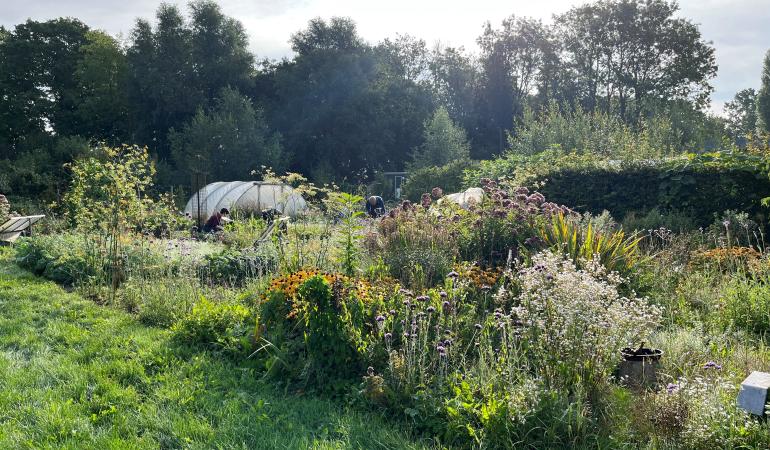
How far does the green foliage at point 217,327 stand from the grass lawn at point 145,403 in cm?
18

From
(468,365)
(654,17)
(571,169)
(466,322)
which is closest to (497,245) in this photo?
(466,322)

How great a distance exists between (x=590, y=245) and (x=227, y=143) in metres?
Answer: 24.2

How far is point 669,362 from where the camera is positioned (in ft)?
13.0

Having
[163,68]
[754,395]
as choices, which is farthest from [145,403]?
[163,68]

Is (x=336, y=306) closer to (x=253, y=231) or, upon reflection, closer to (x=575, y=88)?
(x=253, y=231)

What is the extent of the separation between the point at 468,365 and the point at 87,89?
112 feet

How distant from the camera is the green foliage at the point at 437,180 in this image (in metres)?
20.6

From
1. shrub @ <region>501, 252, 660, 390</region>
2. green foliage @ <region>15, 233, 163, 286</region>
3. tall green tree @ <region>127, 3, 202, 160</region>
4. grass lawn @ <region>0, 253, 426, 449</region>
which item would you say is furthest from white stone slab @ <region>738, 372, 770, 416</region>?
tall green tree @ <region>127, 3, 202, 160</region>

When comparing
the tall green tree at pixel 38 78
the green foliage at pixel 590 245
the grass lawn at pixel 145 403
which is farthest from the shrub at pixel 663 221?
the tall green tree at pixel 38 78

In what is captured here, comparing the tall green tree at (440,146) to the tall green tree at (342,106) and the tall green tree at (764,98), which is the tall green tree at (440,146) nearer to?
the tall green tree at (342,106)

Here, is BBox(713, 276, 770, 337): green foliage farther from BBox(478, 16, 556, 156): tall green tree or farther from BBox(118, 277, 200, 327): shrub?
BBox(478, 16, 556, 156): tall green tree

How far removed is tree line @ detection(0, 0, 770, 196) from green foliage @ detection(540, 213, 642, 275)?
21.7m

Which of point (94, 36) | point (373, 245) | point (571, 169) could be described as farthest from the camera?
point (94, 36)

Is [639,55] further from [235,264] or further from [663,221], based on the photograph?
[235,264]
